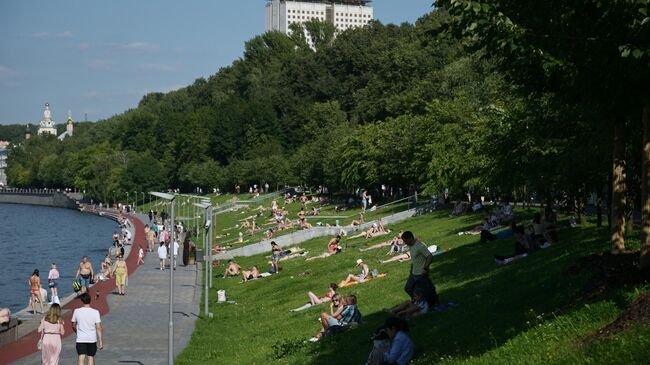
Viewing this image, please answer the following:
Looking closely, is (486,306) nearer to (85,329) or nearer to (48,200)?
(85,329)

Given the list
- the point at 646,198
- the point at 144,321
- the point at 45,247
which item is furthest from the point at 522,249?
the point at 45,247

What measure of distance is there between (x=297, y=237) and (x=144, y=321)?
23911 mm

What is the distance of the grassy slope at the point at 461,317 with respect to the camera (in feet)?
39.8

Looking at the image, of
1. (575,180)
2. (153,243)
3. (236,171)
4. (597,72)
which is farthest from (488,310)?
(236,171)

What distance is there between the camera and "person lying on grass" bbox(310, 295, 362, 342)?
63.7 feet

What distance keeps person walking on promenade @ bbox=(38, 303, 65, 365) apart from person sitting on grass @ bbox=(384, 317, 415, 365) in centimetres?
592

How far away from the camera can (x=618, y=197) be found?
54.4ft

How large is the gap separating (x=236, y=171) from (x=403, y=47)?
27354 millimetres

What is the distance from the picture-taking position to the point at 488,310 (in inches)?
628

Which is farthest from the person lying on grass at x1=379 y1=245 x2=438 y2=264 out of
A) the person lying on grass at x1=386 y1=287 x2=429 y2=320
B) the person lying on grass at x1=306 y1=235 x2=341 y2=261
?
the person lying on grass at x1=386 y1=287 x2=429 y2=320

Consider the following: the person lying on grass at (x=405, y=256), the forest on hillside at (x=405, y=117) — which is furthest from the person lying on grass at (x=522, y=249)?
the person lying on grass at (x=405, y=256)

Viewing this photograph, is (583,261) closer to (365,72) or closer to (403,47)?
(403,47)

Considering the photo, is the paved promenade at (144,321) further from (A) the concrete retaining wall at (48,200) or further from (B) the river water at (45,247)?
(A) the concrete retaining wall at (48,200)

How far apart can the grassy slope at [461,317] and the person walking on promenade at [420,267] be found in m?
0.54
